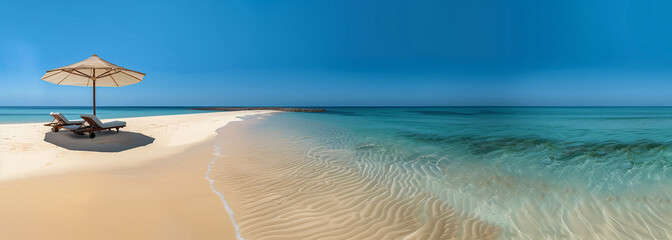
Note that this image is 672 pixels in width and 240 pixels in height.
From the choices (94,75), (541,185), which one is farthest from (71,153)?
(541,185)

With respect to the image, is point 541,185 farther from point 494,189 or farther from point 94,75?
point 94,75

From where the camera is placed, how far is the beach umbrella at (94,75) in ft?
29.4

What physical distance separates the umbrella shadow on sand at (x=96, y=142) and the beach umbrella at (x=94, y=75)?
230 cm

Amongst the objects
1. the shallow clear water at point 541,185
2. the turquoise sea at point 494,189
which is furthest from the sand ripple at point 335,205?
the shallow clear water at point 541,185

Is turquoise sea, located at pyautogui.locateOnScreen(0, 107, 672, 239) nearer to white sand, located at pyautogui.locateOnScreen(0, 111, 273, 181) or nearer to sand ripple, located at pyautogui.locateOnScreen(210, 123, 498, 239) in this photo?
sand ripple, located at pyautogui.locateOnScreen(210, 123, 498, 239)

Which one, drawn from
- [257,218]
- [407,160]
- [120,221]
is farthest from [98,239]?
[407,160]

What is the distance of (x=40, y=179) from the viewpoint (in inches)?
168

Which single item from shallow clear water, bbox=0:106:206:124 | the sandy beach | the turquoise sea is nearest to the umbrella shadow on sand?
the sandy beach

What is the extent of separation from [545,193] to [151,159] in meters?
8.73

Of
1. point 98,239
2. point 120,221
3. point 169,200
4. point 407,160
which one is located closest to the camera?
point 98,239

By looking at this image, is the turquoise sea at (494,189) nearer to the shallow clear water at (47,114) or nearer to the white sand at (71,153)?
the white sand at (71,153)

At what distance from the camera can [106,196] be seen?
12.1 ft

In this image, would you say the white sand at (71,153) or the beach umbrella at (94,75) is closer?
the white sand at (71,153)

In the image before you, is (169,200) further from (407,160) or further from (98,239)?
(407,160)
